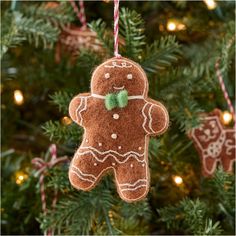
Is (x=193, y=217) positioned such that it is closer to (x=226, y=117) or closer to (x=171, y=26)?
(x=226, y=117)

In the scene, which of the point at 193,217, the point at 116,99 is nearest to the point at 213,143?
the point at 193,217

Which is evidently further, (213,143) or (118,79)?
(213,143)

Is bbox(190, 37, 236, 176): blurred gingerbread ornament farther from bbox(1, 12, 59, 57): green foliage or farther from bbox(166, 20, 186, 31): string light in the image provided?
bbox(1, 12, 59, 57): green foliage

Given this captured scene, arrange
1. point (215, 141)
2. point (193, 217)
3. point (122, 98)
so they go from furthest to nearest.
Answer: point (215, 141) < point (193, 217) < point (122, 98)

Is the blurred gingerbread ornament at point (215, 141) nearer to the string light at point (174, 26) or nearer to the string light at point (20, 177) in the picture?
the string light at point (174, 26)

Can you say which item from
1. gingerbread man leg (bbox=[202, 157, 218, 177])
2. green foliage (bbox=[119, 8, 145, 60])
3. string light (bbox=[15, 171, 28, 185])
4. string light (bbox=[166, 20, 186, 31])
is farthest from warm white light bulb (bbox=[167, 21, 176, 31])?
string light (bbox=[15, 171, 28, 185])

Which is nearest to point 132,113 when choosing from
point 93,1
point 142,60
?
point 142,60

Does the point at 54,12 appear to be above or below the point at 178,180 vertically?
above
